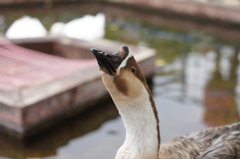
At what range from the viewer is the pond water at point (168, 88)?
4.53 metres

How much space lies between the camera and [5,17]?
10.6 m

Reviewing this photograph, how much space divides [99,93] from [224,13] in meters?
6.22

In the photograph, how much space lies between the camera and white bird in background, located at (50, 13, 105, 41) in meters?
9.28

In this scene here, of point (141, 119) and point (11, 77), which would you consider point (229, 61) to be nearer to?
point (11, 77)

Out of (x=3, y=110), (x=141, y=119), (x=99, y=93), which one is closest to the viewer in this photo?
(x=141, y=119)

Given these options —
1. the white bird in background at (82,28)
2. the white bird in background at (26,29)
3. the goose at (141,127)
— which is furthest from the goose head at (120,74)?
the white bird in background at (26,29)

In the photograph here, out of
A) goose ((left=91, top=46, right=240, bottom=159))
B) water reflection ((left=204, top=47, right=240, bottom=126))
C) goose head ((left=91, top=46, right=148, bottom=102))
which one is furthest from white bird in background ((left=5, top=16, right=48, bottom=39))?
goose head ((left=91, top=46, right=148, bottom=102))

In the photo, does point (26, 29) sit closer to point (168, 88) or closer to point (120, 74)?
point (168, 88)

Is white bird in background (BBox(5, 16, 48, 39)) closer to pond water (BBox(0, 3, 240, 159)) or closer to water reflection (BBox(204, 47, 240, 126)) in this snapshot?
pond water (BBox(0, 3, 240, 159))

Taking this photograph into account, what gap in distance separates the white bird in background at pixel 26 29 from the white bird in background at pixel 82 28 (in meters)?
0.31

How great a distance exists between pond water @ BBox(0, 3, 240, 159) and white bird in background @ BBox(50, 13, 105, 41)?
0.23 meters

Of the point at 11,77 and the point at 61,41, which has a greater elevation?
the point at 61,41

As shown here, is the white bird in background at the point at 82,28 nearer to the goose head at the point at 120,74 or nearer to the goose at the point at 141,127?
the goose at the point at 141,127

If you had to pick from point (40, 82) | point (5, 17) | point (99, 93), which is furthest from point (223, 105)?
point (5, 17)
